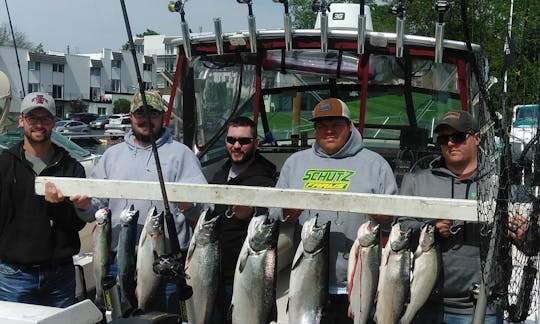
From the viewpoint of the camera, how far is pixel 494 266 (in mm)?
2686

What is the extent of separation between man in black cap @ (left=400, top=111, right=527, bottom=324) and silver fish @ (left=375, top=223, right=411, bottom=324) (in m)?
0.46

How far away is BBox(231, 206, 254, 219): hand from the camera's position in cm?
335

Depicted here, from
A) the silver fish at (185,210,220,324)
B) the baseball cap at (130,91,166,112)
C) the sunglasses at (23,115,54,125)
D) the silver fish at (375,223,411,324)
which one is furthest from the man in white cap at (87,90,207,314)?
the silver fish at (375,223,411,324)

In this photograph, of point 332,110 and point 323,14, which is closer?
point 332,110

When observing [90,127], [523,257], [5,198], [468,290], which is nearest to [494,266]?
[523,257]

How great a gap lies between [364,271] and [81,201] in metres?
1.59

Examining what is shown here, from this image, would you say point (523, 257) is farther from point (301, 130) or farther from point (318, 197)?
point (301, 130)

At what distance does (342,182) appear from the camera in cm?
329

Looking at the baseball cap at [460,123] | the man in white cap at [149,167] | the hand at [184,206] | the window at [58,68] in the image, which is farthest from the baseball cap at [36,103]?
the window at [58,68]

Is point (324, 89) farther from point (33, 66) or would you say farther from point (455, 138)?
point (33, 66)

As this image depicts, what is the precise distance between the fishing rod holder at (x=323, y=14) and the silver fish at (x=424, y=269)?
2.23m

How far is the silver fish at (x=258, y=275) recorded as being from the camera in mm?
2850

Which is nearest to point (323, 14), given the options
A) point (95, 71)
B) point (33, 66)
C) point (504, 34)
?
point (504, 34)

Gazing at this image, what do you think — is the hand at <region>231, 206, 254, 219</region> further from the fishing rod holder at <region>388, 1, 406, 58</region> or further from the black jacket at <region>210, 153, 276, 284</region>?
the fishing rod holder at <region>388, 1, 406, 58</region>
